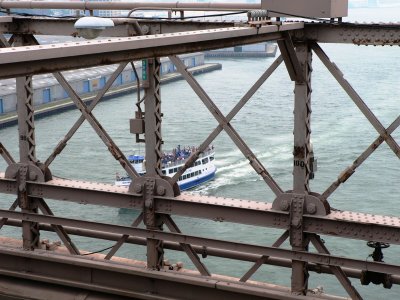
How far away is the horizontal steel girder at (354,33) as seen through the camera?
536 cm

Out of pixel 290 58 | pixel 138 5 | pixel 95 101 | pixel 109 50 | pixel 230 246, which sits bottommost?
pixel 230 246

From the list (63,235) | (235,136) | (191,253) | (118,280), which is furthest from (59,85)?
(235,136)

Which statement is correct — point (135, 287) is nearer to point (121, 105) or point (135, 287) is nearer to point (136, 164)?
point (136, 164)

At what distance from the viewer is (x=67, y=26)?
645 cm

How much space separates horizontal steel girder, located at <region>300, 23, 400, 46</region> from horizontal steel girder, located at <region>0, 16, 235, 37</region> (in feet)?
2.43

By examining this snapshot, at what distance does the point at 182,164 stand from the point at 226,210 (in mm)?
23140

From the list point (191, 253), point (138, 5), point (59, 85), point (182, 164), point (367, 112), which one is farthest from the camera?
point (59, 85)

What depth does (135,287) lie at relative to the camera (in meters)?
6.11

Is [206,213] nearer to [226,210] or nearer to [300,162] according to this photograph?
[226,210]

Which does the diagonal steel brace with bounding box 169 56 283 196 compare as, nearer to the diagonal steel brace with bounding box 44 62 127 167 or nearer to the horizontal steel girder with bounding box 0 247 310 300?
the diagonal steel brace with bounding box 44 62 127 167

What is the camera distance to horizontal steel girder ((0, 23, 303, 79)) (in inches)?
123

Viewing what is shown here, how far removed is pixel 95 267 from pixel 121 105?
32738 mm

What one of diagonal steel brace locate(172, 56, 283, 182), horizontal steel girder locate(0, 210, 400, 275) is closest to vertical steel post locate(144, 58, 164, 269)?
horizontal steel girder locate(0, 210, 400, 275)

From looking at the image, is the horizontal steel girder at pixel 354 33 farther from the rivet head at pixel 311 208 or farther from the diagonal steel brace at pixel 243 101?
the rivet head at pixel 311 208
